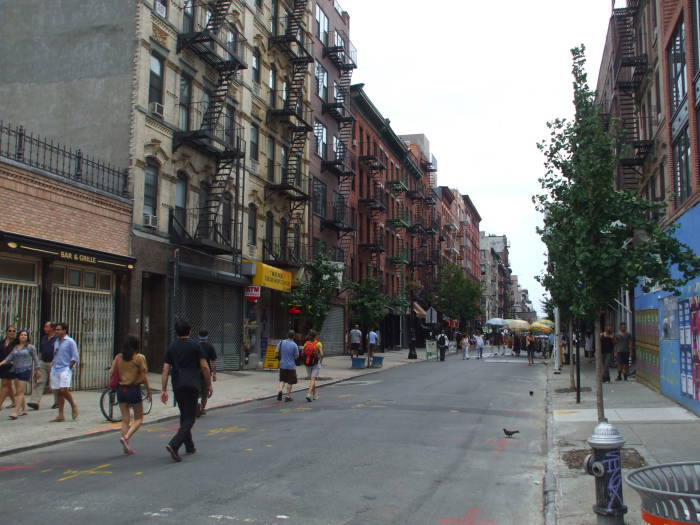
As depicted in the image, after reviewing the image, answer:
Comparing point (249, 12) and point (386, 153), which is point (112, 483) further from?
point (386, 153)

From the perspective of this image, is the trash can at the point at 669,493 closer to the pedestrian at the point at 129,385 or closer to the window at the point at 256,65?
the pedestrian at the point at 129,385

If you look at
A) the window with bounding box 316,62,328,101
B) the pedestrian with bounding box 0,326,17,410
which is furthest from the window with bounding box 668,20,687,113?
the window with bounding box 316,62,328,101

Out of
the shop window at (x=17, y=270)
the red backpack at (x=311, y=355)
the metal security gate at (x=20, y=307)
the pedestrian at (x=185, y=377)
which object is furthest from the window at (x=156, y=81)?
the pedestrian at (x=185, y=377)

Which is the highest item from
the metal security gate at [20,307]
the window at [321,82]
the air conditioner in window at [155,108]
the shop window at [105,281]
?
the window at [321,82]

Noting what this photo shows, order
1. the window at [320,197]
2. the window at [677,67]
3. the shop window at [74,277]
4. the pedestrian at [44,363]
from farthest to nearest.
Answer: the window at [320,197] < the shop window at [74,277] < the window at [677,67] < the pedestrian at [44,363]

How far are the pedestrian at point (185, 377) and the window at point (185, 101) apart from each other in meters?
15.3

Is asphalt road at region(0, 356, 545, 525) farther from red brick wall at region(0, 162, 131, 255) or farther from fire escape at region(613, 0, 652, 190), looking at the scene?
fire escape at region(613, 0, 652, 190)

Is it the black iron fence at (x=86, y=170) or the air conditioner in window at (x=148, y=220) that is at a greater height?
the black iron fence at (x=86, y=170)

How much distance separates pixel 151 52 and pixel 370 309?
14.6m

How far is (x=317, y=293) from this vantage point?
26094 mm

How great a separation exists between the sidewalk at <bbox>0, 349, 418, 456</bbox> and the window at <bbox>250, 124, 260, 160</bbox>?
9.27m

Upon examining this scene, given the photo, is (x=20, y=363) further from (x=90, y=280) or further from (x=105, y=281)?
(x=105, y=281)

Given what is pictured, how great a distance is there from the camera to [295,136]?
33.6 m

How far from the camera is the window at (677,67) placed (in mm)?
17578
